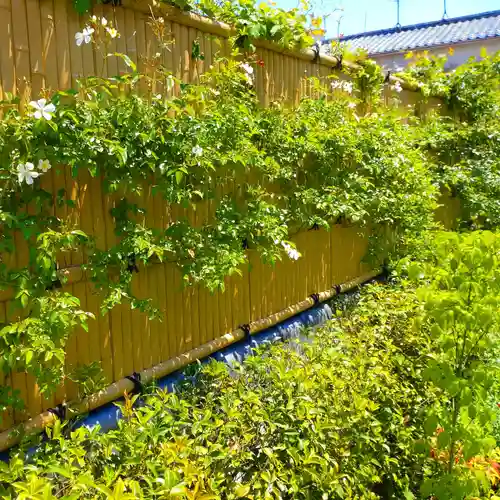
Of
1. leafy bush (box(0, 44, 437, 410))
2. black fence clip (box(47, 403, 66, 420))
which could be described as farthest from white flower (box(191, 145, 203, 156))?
black fence clip (box(47, 403, 66, 420))

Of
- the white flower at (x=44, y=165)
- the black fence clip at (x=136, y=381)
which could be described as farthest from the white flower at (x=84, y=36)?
the black fence clip at (x=136, y=381)

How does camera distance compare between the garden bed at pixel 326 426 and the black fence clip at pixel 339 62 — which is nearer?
the garden bed at pixel 326 426

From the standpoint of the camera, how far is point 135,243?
251cm

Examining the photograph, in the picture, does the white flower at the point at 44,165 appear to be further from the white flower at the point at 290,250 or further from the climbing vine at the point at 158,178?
the white flower at the point at 290,250

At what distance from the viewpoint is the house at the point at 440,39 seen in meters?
11.1

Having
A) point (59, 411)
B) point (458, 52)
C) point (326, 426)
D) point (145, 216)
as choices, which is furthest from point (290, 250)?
point (458, 52)

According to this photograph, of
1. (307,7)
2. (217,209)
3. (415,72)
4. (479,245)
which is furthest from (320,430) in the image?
(415,72)

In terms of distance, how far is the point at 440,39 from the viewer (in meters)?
11.9

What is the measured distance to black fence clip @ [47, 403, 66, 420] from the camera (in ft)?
7.81

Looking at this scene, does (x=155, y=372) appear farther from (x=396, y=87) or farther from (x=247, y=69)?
(x=396, y=87)

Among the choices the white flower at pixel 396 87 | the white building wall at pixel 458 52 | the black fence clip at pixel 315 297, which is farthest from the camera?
the white building wall at pixel 458 52

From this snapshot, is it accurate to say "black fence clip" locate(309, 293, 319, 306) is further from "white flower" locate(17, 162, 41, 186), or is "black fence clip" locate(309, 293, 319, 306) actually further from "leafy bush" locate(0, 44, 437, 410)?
"white flower" locate(17, 162, 41, 186)

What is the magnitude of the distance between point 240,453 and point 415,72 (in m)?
5.74

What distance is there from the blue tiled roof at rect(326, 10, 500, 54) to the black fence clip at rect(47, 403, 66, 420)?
9.93 metres
